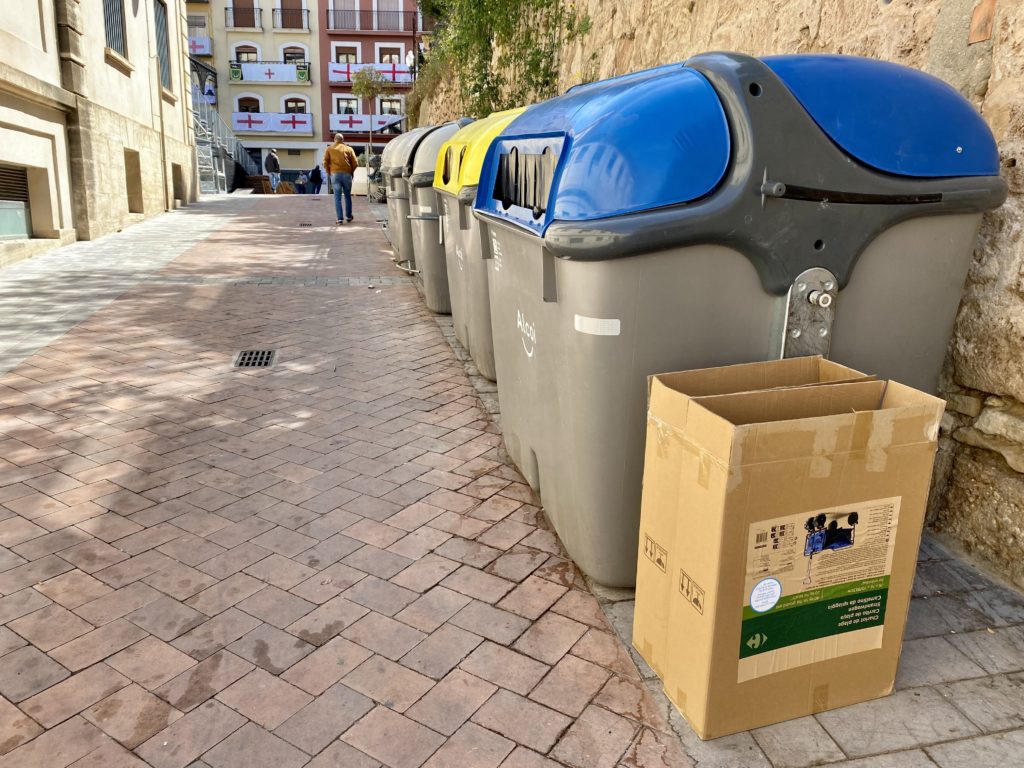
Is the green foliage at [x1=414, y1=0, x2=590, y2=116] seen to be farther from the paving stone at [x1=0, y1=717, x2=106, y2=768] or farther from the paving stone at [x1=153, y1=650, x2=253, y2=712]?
the paving stone at [x1=0, y1=717, x2=106, y2=768]

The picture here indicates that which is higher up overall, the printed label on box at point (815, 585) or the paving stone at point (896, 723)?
the printed label on box at point (815, 585)

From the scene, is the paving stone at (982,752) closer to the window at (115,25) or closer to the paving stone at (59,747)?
the paving stone at (59,747)

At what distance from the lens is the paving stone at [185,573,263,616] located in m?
2.79

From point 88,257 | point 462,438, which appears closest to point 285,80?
point 88,257

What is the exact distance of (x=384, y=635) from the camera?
103 inches

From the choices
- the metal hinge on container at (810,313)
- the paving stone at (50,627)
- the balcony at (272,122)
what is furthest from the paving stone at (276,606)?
the balcony at (272,122)

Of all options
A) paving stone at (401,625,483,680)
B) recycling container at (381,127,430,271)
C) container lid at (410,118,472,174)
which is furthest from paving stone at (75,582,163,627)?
recycling container at (381,127,430,271)

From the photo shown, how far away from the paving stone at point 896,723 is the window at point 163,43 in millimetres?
18660

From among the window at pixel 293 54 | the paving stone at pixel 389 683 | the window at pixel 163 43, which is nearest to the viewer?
the paving stone at pixel 389 683

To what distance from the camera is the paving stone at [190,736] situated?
82.7 inches

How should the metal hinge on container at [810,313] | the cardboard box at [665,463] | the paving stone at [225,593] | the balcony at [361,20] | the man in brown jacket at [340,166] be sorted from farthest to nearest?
the balcony at [361,20], the man in brown jacket at [340,166], the paving stone at [225,593], the metal hinge on container at [810,313], the cardboard box at [665,463]

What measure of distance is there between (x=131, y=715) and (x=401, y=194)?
7.48m

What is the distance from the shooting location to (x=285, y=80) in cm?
4547

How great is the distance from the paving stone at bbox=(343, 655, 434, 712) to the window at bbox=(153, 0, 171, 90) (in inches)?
702
